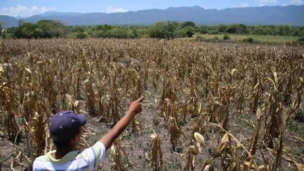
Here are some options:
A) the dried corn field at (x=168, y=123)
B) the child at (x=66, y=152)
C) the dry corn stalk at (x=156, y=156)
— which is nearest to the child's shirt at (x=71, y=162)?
→ the child at (x=66, y=152)

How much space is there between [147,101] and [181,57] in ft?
15.8

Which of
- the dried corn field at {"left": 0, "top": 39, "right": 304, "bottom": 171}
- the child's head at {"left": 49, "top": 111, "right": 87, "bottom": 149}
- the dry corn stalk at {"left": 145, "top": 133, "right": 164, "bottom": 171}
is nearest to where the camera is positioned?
the child's head at {"left": 49, "top": 111, "right": 87, "bottom": 149}

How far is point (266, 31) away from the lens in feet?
211

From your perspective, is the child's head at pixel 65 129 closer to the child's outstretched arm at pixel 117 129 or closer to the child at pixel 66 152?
the child at pixel 66 152

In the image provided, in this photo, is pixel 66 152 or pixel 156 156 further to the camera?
pixel 156 156

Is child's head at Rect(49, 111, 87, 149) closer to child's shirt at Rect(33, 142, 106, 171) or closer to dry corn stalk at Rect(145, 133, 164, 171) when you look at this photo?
child's shirt at Rect(33, 142, 106, 171)

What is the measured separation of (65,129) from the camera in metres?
2.01

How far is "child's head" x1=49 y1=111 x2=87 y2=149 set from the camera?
2002mm

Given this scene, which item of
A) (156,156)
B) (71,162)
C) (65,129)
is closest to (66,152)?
(71,162)

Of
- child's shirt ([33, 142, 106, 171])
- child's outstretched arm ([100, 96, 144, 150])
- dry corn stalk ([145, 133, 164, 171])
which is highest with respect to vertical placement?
child's outstretched arm ([100, 96, 144, 150])

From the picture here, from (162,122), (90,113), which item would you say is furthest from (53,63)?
(162,122)

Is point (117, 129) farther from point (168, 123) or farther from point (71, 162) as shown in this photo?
point (168, 123)

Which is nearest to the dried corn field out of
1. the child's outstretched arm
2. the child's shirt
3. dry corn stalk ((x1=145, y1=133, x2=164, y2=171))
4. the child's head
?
dry corn stalk ((x1=145, y1=133, x2=164, y2=171))

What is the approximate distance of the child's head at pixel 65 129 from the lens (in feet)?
6.57
